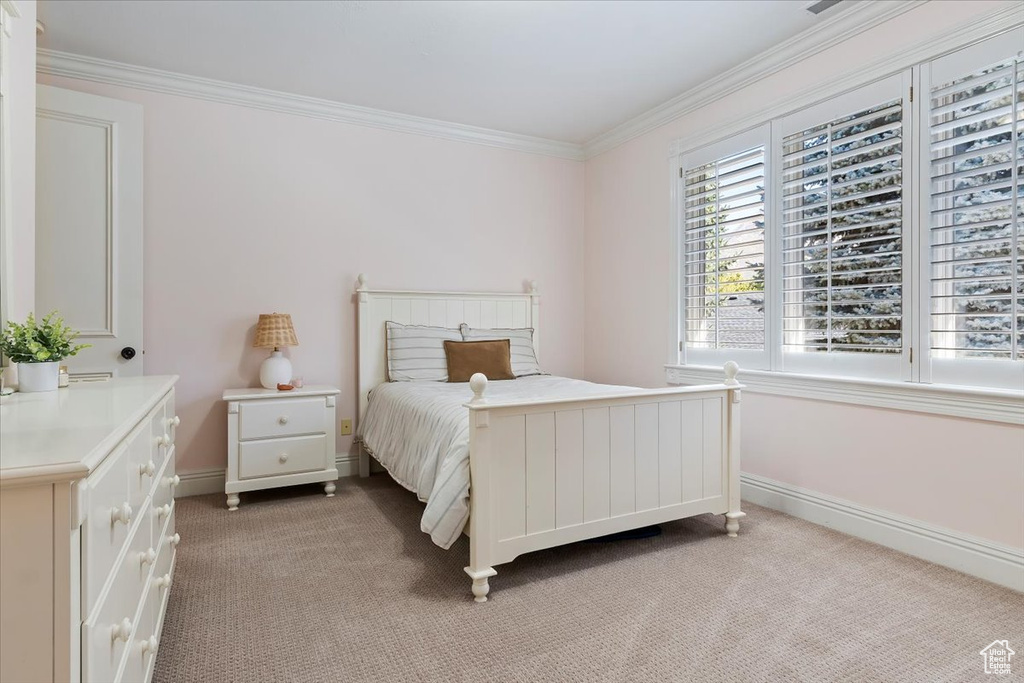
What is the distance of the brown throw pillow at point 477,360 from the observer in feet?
11.8

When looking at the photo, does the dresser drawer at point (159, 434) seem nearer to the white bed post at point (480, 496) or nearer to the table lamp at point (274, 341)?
the white bed post at point (480, 496)

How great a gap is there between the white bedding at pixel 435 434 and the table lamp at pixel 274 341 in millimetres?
577

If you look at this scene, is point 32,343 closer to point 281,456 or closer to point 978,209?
point 281,456

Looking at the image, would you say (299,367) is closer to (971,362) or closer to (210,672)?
(210,672)

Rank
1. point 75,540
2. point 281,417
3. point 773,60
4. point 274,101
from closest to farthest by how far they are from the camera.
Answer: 1. point 75,540
2. point 773,60
3. point 281,417
4. point 274,101

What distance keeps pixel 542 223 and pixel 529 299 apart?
25.9 inches

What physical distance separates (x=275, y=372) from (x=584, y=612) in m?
2.33

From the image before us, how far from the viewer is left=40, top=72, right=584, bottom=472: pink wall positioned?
10.7ft

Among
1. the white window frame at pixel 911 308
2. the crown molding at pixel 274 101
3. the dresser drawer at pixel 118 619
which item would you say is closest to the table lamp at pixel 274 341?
the crown molding at pixel 274 101

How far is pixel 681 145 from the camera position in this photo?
11.8 feet

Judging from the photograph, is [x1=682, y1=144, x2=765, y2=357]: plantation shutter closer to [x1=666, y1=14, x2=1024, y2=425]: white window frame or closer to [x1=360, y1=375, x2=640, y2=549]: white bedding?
[x1=666, y1=14, x2=1024, y2=425]: white window frame

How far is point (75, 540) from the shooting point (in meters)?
0.81

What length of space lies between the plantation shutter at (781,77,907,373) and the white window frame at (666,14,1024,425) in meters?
0.05

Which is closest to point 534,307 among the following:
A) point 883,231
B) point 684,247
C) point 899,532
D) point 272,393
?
point 684,247
